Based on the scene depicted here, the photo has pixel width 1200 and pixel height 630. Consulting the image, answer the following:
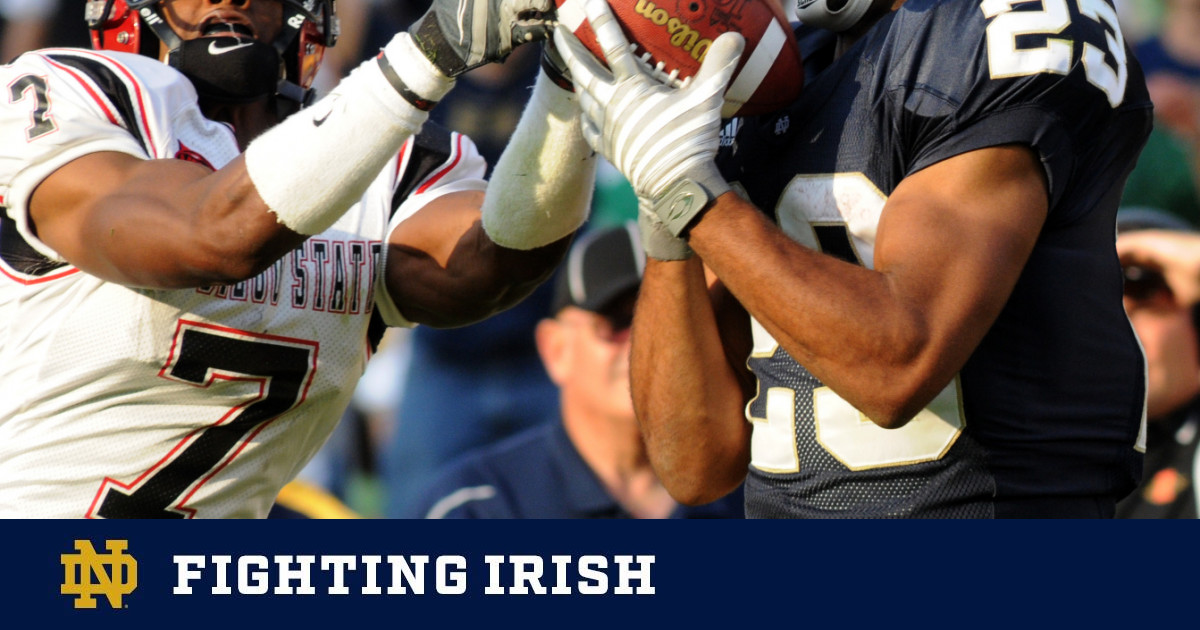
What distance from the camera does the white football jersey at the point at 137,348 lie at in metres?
2.66

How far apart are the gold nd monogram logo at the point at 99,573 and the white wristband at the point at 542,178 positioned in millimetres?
902

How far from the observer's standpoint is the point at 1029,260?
2.18 m

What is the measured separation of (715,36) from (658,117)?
→ 0.20 metres

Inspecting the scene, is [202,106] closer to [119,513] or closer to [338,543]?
[119,513]

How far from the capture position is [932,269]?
79.6 inches

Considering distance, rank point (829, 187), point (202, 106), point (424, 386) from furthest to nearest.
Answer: point (424, 386) → point (202, 106) → point (829, 187)

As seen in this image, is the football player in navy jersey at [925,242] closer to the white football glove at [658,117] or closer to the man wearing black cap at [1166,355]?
the white football glove at [658,117]

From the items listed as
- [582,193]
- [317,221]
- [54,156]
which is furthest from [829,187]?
[54,156]

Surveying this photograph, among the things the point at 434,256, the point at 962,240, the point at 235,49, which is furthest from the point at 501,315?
the point at 962,240

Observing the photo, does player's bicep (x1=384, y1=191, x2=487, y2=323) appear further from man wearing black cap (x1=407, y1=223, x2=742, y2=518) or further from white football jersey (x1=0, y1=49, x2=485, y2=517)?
man wearing black cap (x1=407, y1=223, x2=742, y2=518)

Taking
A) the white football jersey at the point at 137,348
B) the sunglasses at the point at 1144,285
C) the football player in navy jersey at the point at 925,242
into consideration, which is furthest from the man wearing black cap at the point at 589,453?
the football player in navy jersey at the point at 925,242

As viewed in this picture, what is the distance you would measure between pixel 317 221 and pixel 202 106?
0.72m

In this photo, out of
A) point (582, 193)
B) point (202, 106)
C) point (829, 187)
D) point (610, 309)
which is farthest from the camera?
point (610, 309)

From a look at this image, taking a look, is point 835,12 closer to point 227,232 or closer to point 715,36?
point 715,36
